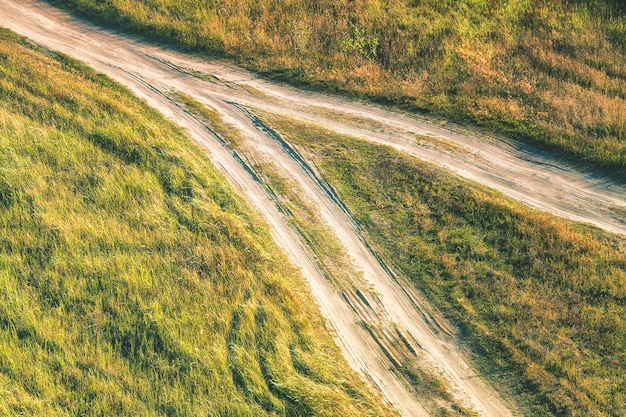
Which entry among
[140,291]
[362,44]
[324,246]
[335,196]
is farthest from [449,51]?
[140,291]

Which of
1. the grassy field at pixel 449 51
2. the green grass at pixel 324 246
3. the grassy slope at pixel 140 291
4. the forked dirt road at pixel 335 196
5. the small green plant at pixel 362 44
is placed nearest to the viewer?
the grassy slope at pixel 140 291

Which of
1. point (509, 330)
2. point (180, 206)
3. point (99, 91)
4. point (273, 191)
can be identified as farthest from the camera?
point (99, 91)

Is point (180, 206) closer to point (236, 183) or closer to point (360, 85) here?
point (236, 183)

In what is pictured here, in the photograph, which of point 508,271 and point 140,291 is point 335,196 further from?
point 140,291

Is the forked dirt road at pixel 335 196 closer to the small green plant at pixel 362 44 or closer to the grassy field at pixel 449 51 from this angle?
the grassy field at pixel 449 51

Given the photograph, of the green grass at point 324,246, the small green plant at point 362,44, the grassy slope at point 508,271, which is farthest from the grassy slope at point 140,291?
the small green plant at point 362,44

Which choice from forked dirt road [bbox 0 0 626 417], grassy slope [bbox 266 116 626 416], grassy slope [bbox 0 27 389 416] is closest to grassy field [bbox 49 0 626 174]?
forked dirt road [bbox 0 0 626 417]

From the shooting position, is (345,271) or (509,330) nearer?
(509,330)

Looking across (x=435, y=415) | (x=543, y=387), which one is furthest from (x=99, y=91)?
(x=543, y=387)
